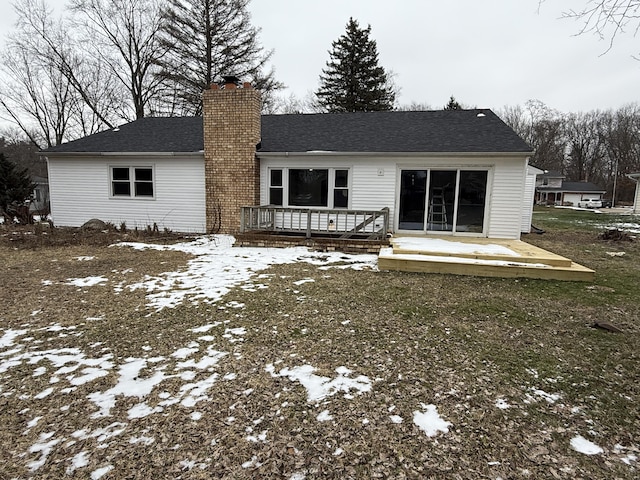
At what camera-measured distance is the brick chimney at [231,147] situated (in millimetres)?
10633

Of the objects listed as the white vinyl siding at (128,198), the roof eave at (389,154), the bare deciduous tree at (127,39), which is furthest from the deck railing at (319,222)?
→ the bare deciduous tree at (127,39)

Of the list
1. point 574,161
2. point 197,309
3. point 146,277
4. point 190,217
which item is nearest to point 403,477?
point 197,309

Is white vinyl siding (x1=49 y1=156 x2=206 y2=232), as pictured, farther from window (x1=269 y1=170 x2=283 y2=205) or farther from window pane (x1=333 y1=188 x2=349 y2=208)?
window pane (x1=333 y1=188 x2=349 y2=208)

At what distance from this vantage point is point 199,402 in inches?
105

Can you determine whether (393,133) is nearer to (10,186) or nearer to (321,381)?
(321,381)

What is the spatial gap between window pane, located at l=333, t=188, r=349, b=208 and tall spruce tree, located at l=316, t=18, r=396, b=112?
18.6m

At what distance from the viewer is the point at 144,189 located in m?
11.9

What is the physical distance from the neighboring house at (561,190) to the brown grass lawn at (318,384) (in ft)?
158

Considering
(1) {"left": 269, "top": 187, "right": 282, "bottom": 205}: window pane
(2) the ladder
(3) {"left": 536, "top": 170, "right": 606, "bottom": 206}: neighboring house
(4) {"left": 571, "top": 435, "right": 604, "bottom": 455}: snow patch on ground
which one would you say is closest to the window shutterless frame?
(1) {"left": 269, "top": 187, "right": 282, "bottom": 205}: window pane

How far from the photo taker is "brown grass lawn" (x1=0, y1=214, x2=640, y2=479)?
2127 millimetres

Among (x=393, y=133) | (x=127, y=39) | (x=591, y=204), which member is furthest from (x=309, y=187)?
(x=591, y=204)

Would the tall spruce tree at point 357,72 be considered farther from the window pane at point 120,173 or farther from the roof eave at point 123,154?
the window pane at point 120,173

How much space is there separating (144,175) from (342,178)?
21.5 feet

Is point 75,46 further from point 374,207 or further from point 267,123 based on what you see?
point 374,207
